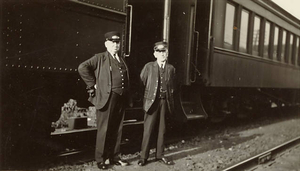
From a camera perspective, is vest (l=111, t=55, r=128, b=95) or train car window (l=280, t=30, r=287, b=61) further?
train car window (l=280, t=30, r=287, b=61)

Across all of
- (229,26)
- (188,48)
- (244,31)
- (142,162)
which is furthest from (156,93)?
(244,31)

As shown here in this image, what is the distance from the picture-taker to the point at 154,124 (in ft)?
13.5

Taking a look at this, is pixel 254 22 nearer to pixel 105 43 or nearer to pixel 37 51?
pixel 105 43

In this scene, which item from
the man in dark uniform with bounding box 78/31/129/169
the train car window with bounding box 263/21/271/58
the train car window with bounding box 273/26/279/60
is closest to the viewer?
the man in dark uniform with bounding box 78/31/129/169

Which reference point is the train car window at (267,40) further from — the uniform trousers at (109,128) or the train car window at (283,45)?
the uniform trousers at (109,128)

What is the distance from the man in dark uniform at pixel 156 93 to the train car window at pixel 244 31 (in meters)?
4.01

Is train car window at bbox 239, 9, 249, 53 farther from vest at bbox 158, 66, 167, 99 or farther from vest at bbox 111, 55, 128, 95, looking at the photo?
vest at bbox 111, 55, 128, 95

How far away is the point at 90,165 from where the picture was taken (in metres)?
3.93

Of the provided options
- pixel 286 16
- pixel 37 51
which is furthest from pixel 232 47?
pixel 37 51

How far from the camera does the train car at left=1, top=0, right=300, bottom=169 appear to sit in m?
3.19

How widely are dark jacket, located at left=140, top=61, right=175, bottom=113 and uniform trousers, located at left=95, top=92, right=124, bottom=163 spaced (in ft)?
1.22

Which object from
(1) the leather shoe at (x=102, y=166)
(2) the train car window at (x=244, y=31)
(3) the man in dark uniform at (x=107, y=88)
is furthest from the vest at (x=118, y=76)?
(2) the train car window at (x=244, y=31)

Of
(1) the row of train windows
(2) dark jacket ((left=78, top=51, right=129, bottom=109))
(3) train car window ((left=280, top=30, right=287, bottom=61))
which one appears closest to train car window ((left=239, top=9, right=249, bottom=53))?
(1) the row of train windows

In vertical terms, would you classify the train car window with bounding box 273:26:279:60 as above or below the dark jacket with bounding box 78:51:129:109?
above
